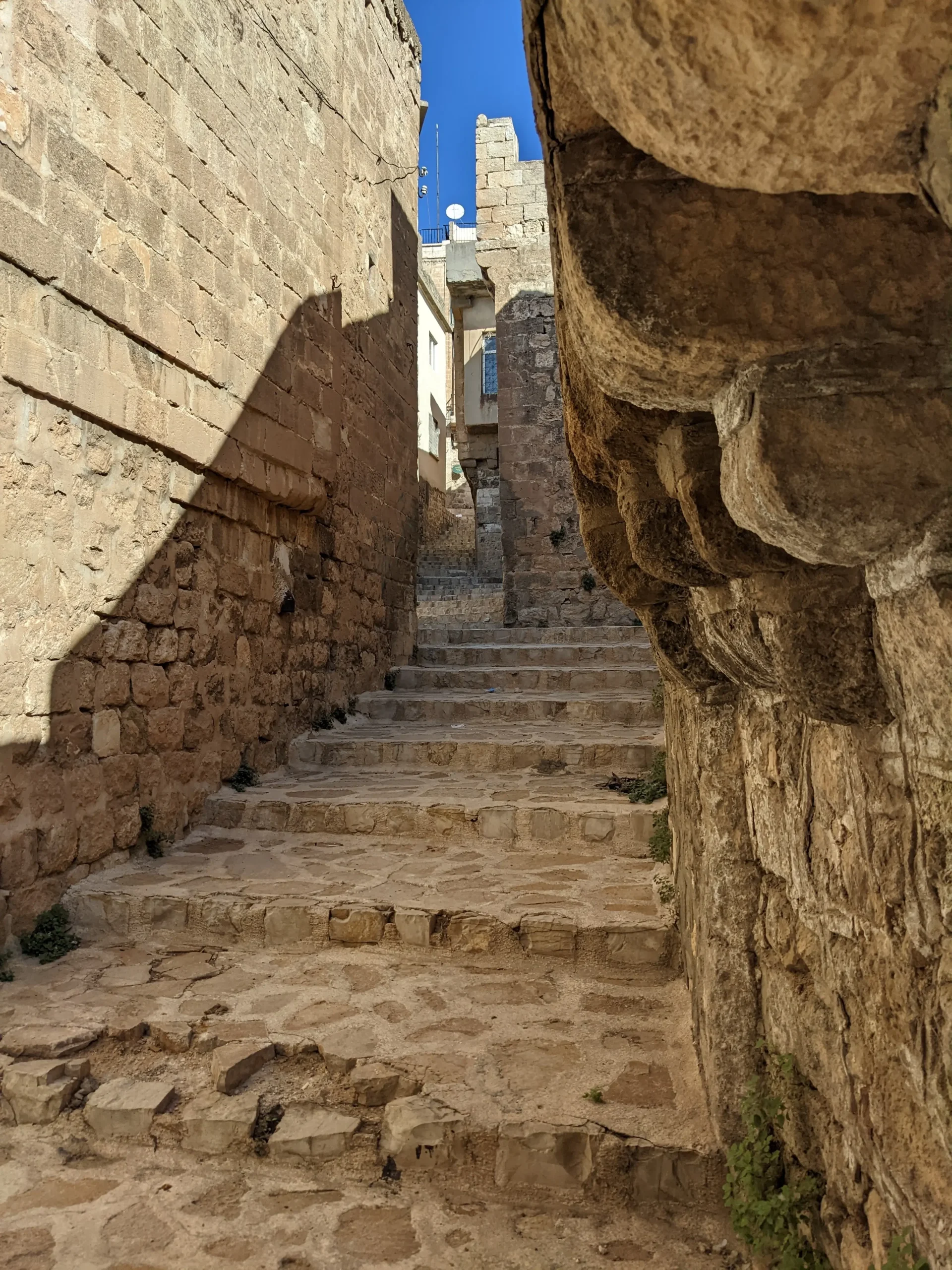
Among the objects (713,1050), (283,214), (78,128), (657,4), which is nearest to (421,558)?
(283,214)

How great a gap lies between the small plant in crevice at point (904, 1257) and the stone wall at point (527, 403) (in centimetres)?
930

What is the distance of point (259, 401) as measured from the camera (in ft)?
16.3

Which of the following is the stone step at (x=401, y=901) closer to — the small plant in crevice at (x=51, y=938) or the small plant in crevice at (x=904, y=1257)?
the small plant in crevice at (x=51, y=938)

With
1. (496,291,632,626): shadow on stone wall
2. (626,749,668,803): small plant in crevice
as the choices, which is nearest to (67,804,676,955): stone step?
(626,749,668,803): small plant in crevice

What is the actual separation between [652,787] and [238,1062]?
7.96 feet

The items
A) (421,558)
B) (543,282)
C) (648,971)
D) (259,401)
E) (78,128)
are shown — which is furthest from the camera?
(421,558)

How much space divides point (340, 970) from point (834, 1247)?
1898 mm

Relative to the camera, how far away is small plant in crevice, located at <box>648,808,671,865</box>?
3.85m

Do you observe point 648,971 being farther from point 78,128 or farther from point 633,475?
point 78,128

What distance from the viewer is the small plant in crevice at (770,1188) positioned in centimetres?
173

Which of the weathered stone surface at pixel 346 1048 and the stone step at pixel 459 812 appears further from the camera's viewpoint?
the stone step at pixel 459 812

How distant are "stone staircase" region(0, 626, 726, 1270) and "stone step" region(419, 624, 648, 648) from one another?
339 cm

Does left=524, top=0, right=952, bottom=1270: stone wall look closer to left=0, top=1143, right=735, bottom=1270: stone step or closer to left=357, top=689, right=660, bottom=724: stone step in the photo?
left=0, top=1143, right=735, bottom=1270: stone step

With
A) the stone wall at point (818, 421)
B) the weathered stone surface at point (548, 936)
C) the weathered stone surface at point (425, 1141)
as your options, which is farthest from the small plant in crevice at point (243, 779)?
the stone wall at point (818, 421)
